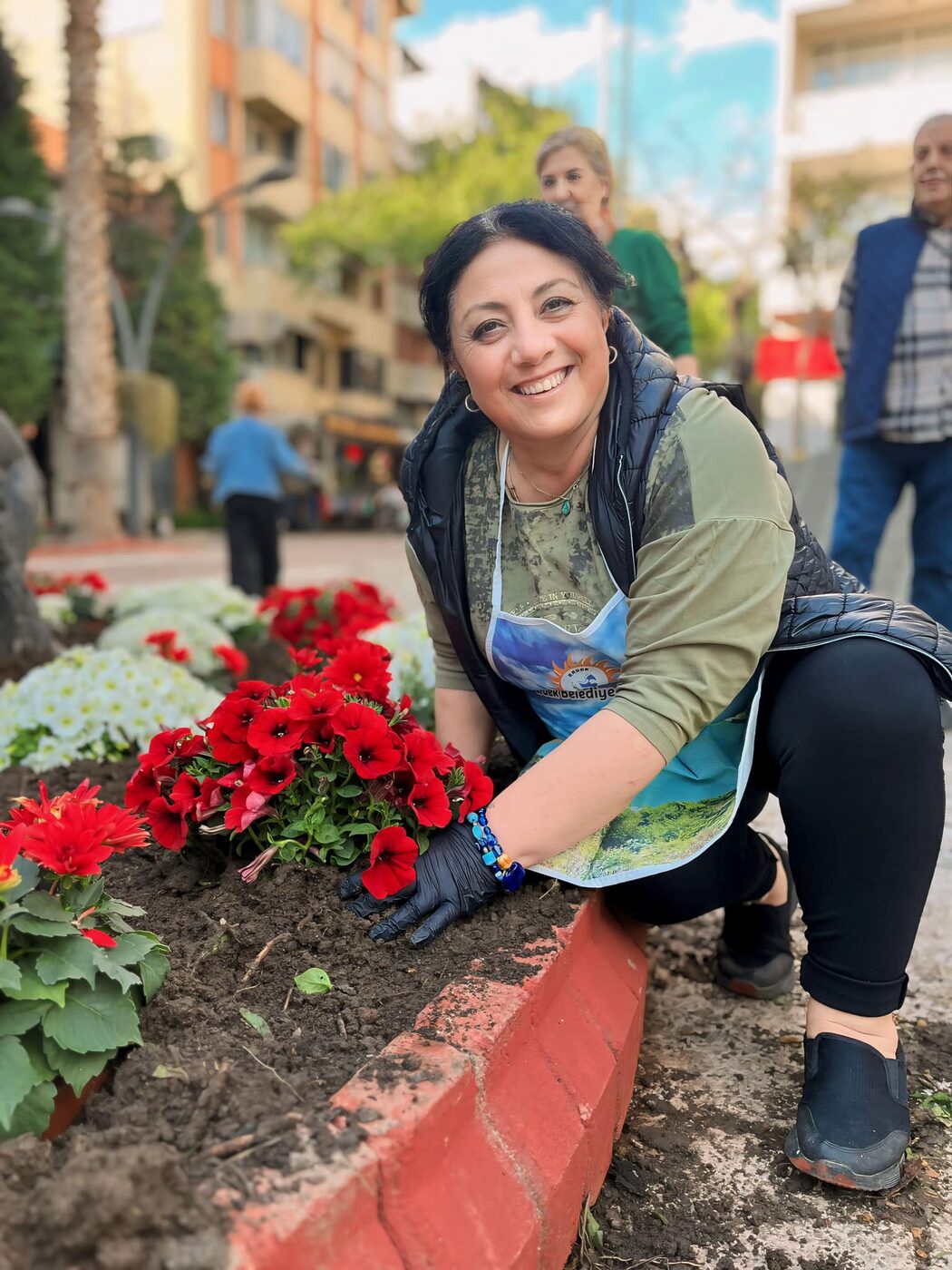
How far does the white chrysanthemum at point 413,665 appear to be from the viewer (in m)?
3.00

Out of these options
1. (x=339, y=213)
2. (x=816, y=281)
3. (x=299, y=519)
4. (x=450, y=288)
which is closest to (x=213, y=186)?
(x=339, y=213)

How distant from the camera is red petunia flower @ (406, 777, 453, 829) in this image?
5.71 feet

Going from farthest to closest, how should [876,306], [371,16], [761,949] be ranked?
[371,16], [876,306], [761,949]

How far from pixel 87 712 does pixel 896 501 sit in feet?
9.90

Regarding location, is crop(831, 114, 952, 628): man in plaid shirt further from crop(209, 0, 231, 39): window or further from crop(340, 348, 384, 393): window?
crop(340, 348, 384, 393): window

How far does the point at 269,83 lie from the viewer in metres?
28.8

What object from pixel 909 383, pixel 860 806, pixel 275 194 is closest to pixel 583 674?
pixel 860 806

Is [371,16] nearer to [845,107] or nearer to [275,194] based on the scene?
[275,194]

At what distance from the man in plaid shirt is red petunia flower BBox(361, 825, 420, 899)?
2.75m

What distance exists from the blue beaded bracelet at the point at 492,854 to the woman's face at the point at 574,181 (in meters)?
2.40

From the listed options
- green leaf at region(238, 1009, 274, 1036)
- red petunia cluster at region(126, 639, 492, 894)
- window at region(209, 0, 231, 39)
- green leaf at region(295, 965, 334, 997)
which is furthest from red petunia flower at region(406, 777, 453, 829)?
window at region(209, 0, 231, 39)

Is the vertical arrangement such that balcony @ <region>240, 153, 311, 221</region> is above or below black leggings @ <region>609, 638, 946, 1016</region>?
above

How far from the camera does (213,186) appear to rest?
2800 cm

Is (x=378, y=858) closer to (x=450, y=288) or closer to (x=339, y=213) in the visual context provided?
(x=450, y=288)
